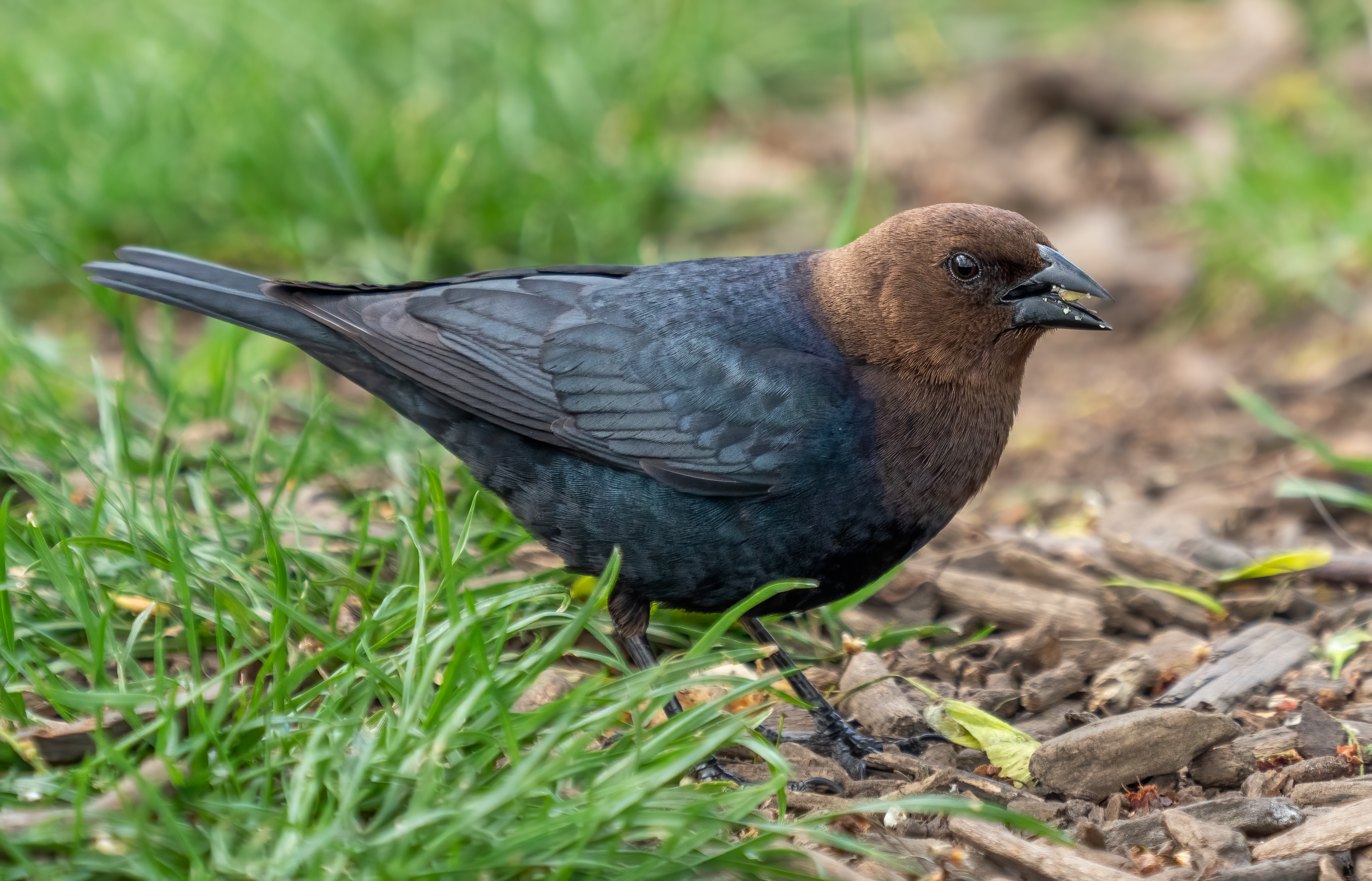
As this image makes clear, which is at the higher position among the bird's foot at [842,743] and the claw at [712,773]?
the bird's foot at [842,743]

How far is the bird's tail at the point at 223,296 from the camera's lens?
3.72 metres

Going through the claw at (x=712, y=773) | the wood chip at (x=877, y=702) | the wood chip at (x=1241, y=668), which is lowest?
the claw at (x=712, y=773)

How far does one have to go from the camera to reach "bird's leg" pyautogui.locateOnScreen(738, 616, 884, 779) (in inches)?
126

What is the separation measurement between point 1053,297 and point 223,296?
7.22 ft

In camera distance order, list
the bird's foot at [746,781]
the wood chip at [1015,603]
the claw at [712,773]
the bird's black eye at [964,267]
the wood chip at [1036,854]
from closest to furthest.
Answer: the wood chip at [1036,854] < the bird's foot at [746,781] < the claw at [712,773] < the bird's black eye at [964,267] < the wood chip at [1015,603]

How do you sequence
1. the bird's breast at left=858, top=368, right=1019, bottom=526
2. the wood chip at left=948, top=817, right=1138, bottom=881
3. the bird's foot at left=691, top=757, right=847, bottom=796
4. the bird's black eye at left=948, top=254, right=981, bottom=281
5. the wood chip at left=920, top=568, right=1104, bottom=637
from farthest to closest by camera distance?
the wood chip at left=920, top=568, right=1104, bottom=637, the bird's black eye at left=948, top=254, right=981, bottom=281, the bird's breast at left=858, top=368, right=1019, bottom=526, the bird's foot at left=691, top=757, right=847, bottom=796, the wood chip at left=948, top=817, right=1138, bottom=881

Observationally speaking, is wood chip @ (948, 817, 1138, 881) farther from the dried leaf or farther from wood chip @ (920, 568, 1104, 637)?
the dried leaf

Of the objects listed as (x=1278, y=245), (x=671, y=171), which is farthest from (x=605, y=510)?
(x=1278, y=245)

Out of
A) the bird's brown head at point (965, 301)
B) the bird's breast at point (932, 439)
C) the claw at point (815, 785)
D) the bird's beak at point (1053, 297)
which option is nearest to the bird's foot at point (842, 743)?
the claw at point (815, 785)

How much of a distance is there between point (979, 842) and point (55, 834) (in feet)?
5.61

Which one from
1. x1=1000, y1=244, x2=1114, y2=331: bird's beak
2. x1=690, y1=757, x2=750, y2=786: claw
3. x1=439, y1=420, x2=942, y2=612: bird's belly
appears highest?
x1=1000, y1=244, x2=1114, y2=331: bird's beak

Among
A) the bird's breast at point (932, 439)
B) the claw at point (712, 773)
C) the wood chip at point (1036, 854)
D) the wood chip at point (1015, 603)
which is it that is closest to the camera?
the wood chip at point (1036, 854)

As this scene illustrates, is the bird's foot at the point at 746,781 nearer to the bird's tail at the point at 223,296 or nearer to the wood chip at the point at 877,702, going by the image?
the wood chip at the point at 877,702

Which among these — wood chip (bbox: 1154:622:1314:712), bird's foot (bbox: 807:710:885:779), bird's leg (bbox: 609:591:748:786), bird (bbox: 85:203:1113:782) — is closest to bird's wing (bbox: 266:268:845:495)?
bird (bbox: 85:203:1113:782)
